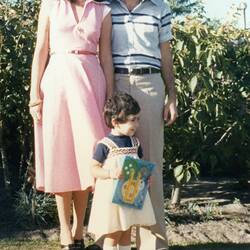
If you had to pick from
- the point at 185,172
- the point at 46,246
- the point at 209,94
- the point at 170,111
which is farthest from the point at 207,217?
the point at 170,111

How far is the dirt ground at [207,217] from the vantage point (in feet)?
17.7

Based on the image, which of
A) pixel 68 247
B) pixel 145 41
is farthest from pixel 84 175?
A: pixel 145 41

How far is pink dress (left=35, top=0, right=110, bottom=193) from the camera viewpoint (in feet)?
13.5

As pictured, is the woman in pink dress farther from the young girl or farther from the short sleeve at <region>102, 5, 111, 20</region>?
the young girl

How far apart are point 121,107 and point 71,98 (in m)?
0.41

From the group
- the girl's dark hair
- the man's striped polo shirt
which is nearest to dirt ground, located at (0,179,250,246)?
the girl's dark hair

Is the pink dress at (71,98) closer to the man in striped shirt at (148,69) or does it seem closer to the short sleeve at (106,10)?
the short sleeve at (106,10)

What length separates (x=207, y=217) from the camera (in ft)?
19.8

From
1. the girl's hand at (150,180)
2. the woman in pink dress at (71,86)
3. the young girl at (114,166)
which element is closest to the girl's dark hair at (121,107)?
the young girl at (114,166)

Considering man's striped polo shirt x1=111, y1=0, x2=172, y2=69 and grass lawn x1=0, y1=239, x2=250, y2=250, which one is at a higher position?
man's striped polo shirt x1=111, y1=0, x2=172, y2=69

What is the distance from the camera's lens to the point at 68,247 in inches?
173

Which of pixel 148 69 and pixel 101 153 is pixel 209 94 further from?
pixel 101 153

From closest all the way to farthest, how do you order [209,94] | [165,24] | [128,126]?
[128,126], [165,24], [209,94]

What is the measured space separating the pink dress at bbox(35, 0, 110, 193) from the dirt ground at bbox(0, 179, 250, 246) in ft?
3.76
